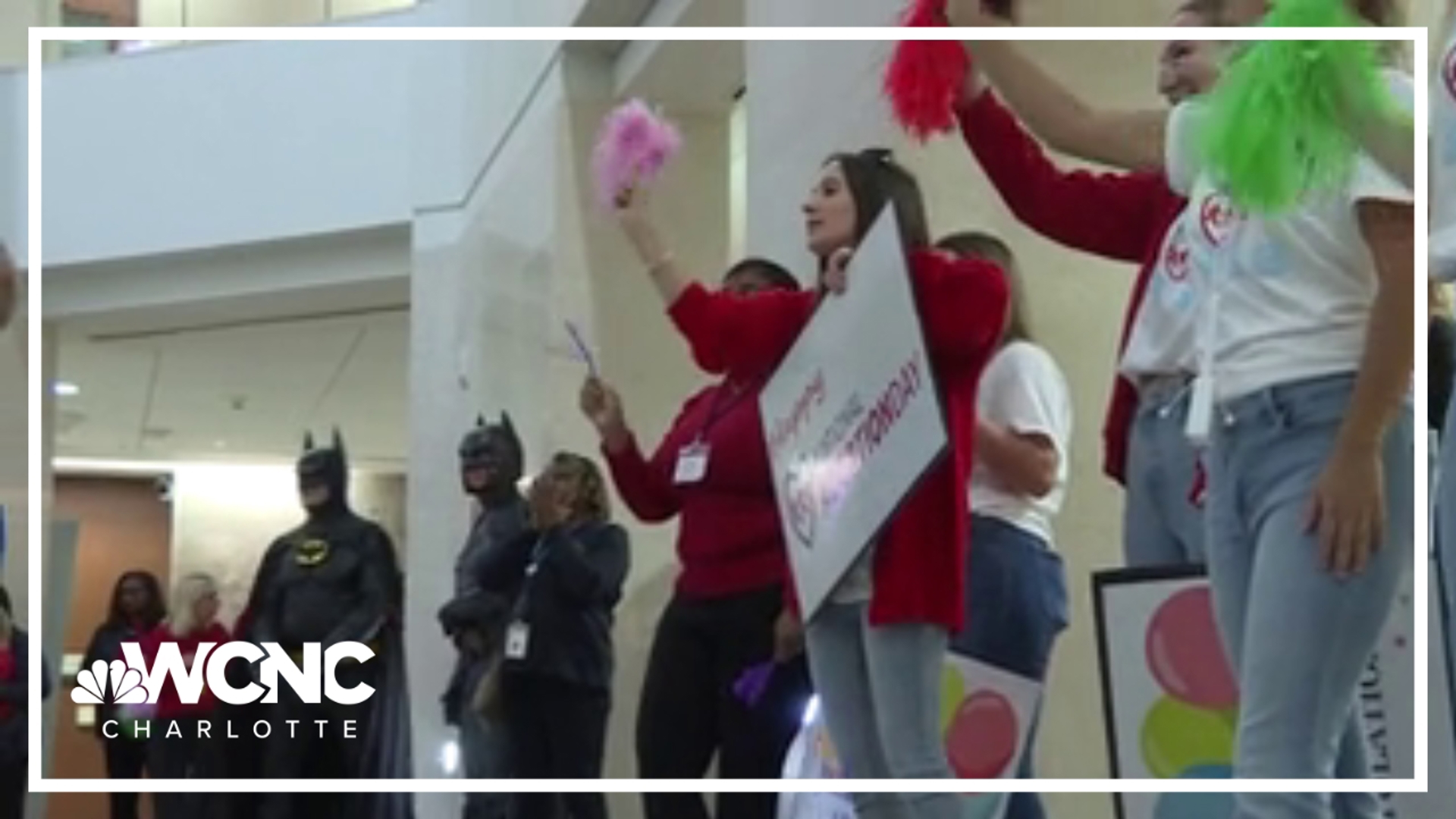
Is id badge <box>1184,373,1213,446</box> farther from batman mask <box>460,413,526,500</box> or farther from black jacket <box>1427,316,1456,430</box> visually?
batman mask <box>460,413,526,500</box>

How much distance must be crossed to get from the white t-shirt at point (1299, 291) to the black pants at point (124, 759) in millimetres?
1295

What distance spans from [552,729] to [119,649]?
705mm

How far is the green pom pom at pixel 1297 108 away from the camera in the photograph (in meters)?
1.67

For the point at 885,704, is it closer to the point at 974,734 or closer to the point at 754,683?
the point at 974,734

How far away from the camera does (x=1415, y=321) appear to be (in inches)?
62.6

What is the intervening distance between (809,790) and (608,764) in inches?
31.5

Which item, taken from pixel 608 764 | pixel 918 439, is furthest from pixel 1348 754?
pixel 608 764

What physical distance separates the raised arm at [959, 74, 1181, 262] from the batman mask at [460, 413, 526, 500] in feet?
5.65

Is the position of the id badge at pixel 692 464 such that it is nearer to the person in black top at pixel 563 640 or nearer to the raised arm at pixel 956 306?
the person in black top at pixel 563 640

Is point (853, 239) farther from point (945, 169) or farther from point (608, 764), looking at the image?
point (608, 764)

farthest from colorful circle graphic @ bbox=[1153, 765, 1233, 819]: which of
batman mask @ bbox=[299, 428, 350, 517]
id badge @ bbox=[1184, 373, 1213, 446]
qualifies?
batman mask @ bbox=[299, 428, 350, 517]

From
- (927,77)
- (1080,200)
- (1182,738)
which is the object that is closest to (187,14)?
(927,77)

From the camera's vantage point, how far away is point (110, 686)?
8.68ft

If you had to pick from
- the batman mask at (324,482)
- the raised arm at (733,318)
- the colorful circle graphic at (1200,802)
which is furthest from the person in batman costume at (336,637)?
the colorful circle graphic at (1200,802)
